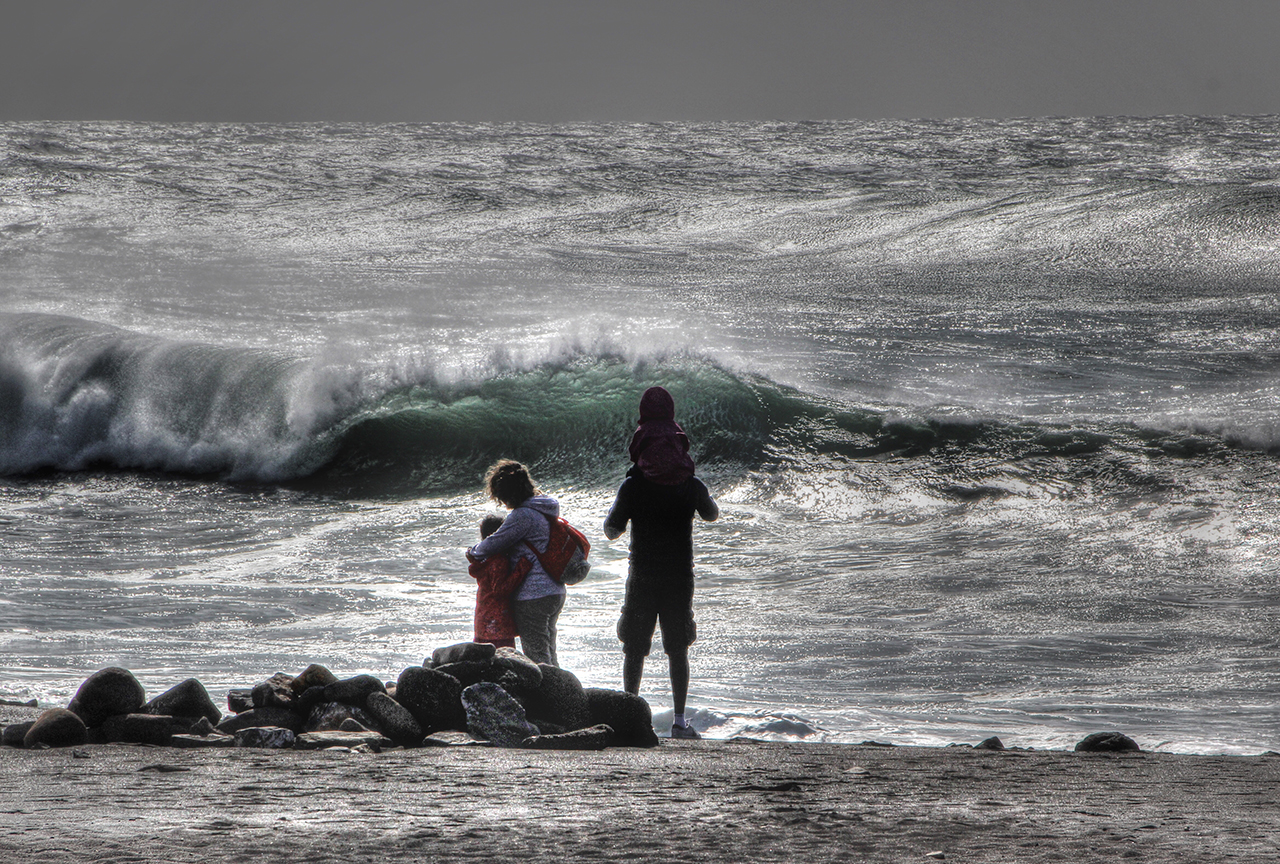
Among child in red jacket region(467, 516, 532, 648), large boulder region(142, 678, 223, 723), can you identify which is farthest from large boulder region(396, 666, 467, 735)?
large boulder region(142, 678, 223, 723)

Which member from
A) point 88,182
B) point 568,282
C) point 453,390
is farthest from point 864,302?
point 88,182

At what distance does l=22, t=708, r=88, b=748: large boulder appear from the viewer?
421cm

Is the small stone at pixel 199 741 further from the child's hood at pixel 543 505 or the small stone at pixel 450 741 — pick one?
the child's hood at pixel 543 505

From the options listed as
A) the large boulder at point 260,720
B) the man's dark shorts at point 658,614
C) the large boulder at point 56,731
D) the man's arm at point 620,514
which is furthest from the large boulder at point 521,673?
the large boulder at point 56,731

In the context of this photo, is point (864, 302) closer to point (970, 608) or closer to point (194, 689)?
point (970, 608)

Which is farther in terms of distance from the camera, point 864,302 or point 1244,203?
point 1244,203

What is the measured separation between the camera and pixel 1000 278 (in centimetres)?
2325

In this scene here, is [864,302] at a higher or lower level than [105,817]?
higher

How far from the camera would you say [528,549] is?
16.1 feet

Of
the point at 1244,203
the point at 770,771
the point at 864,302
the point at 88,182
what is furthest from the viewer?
the point at 88,182

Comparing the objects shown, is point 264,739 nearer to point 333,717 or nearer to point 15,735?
point 333,717

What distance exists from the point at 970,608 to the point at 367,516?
5794 mm

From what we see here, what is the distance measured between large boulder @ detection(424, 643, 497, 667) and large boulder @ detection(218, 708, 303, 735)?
579 millimetres

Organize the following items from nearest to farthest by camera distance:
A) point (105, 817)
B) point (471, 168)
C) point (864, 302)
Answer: point (105, 817) → point (864, 302) → point (471, 168)
